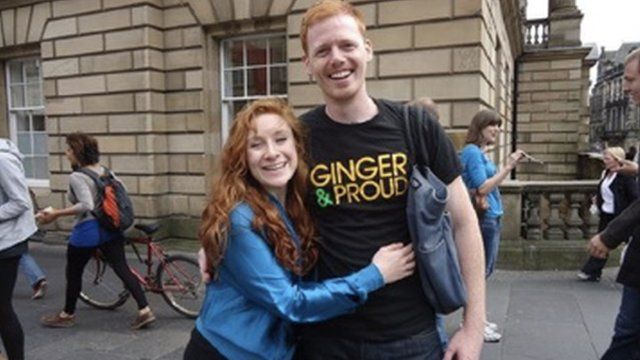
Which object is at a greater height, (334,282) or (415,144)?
(415,144)

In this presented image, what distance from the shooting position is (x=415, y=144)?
1.72 metres

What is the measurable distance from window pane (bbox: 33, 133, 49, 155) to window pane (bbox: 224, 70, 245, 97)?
4.75 m

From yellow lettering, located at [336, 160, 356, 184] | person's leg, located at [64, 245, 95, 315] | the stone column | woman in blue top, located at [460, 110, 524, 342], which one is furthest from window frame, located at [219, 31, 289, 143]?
the stone column

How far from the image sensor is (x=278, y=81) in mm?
9000

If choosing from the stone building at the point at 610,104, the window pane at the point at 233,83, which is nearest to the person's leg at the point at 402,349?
the window pane at the point at 233,83

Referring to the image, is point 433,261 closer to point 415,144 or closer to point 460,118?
point 415,144

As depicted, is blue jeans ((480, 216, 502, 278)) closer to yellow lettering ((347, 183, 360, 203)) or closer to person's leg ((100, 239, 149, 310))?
yellow lettering ((347, 183, 360, 203))

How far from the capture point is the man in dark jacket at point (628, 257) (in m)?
2.71

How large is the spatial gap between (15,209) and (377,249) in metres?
3.17

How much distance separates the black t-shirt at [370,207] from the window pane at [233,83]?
Result: 7841 mm

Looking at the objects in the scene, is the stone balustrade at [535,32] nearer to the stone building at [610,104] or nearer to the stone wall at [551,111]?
the stone wall at [551,111]

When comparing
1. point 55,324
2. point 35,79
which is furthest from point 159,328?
point 35,79

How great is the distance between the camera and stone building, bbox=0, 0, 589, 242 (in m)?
7.48

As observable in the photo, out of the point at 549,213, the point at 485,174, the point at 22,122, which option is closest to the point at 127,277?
the point at 485,174
